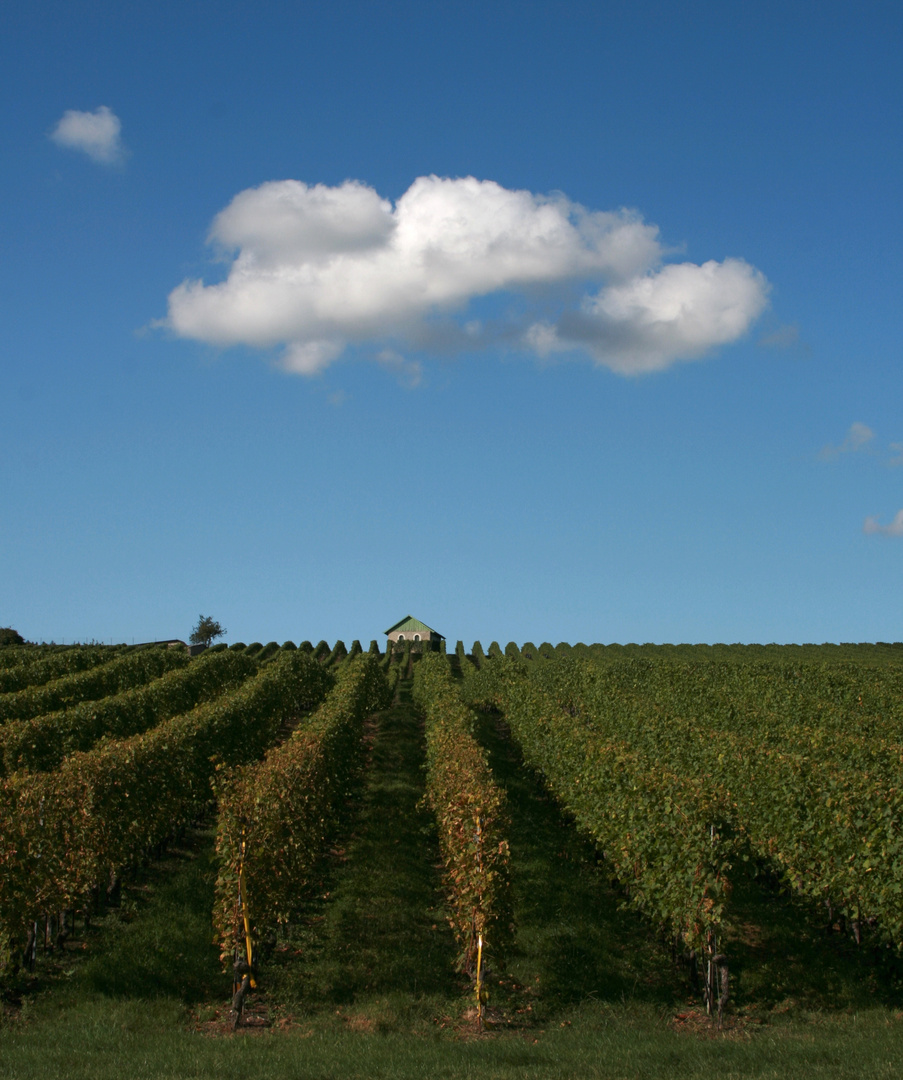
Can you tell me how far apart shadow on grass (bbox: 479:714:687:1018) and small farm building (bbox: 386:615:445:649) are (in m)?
86.2

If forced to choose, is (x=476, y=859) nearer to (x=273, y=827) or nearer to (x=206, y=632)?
(x=273, y=827)

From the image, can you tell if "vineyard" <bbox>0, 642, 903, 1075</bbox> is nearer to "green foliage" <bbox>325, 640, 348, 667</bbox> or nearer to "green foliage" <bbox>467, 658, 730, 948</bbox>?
"green foliage" <bbox>467, 658, 730, 948</bbox>

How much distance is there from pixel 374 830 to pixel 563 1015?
37.7 feet

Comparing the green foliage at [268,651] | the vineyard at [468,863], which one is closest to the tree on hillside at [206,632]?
the green foliage at [268,651]

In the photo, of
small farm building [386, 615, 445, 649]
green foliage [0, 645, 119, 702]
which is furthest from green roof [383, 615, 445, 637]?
green foliage [0, 645, 119, 702]

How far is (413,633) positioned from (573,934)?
317ft

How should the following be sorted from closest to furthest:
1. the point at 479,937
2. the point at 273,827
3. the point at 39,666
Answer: the point at 479,937
the point at 273,827
the point at 39,666

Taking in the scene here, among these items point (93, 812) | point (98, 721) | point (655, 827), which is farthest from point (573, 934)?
point (98, 721)

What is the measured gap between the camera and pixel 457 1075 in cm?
1316

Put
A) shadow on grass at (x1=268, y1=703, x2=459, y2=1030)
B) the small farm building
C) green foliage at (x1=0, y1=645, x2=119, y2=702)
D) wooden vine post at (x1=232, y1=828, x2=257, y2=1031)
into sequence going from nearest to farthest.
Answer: wooden vine post at (x1=232, y1=828, x2=257, y2=1031) → shadow on grass at (x1=268, y1=703, x2=459, y2=1030) → green foliage at (x1=0, y1=645, x2=119, y2=702) → the small farm building

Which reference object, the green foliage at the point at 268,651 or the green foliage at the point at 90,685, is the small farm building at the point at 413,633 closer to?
the green foliage at the point at 268,651

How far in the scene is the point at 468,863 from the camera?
17.4 m

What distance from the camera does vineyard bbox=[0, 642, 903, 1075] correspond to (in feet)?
56.4

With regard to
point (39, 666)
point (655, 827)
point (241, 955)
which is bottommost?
point (241, 955)
